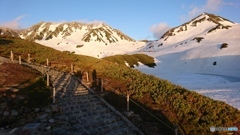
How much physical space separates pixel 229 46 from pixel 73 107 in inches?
3195

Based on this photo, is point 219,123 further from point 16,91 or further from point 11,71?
point 11,71

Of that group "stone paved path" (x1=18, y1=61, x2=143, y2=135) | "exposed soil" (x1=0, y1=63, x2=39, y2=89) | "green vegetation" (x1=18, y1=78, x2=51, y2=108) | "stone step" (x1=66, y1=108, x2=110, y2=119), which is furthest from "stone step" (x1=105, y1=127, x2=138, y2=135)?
"exposed soil" (x1=0, y1=63, x2=39, y2=89)

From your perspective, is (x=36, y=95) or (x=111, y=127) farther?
(x=36, y=95)

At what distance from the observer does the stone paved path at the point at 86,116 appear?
13.8m

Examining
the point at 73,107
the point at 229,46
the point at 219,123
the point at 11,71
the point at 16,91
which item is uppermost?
the point at 229,46

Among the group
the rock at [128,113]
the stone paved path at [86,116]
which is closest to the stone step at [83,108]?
the stone paved path at [86,116]

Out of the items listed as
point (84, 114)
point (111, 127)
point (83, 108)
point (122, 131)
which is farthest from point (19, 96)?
point (122, 131)

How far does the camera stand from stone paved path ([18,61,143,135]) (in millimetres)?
13812

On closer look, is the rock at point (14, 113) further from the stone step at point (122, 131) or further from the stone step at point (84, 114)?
the stone step at point (122, 131)

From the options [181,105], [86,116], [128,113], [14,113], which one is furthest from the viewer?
[181,105]

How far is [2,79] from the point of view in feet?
58.4

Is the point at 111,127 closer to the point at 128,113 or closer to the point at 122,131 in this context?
the point at 122,131

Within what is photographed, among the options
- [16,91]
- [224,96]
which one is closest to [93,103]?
[16,91]

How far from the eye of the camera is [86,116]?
15.5 metres
